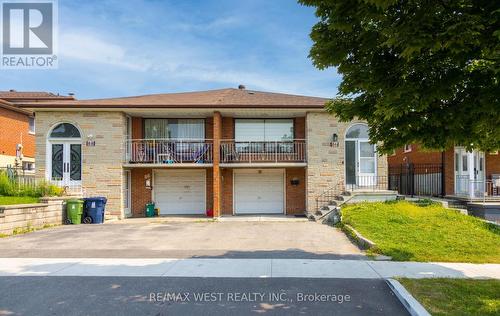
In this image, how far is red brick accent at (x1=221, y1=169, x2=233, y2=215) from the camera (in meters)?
17.5

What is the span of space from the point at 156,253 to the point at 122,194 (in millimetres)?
8024

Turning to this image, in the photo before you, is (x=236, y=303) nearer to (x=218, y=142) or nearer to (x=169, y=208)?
(x=218, y=142)

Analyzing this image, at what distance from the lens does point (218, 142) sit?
15977 millimetres

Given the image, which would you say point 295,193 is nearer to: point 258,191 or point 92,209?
point 258,191

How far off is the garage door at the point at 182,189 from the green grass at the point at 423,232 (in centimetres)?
742

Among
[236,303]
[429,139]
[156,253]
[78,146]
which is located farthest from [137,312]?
[78,146]

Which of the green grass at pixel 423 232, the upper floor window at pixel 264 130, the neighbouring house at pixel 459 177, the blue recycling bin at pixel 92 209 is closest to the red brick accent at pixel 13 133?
the blue recycling bin at pixel 92 209

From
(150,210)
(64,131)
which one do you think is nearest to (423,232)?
(150,210)

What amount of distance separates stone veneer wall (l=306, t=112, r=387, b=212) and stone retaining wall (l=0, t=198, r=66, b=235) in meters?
10.4

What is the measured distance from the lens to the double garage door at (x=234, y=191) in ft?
57.9

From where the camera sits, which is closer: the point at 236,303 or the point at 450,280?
the point at 236,303

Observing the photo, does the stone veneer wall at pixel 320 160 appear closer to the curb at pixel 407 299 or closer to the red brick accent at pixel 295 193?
the red brick accent at pixel 295 193

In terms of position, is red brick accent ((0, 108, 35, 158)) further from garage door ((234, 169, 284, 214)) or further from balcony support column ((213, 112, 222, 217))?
garage door ((234, 169, 284, 214))

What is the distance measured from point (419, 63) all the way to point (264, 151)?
12.2 m
